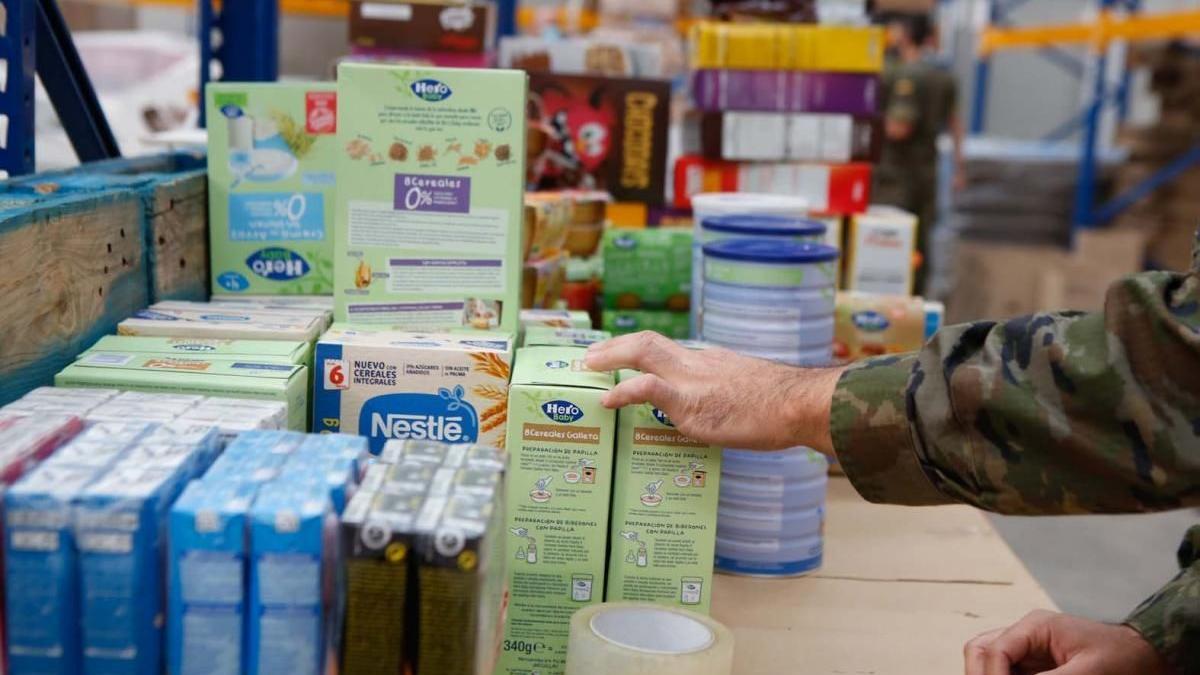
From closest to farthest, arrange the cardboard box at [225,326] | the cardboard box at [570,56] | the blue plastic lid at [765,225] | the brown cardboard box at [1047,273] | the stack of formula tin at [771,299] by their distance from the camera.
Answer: the cardboard box at [225,326] < the stack of formula tin at [771,299] < the blue plastic lid at [765,225] < the cardboard box at [570,56] < the brown cardboard box at [1047,273]

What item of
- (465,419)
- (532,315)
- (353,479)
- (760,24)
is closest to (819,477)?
(532,315)

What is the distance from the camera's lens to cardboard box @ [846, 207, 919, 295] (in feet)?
10.6

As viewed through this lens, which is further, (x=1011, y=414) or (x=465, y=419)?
(x=465, y=419)

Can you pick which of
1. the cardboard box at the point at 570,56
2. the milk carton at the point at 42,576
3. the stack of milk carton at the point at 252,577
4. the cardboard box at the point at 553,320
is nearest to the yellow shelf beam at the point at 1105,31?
the cardboard box at the point at 570,56

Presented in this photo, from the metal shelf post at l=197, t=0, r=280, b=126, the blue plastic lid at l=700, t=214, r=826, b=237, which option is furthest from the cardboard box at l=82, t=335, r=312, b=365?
A: the metal shelf post at l=197, t=0, r=280, b=126

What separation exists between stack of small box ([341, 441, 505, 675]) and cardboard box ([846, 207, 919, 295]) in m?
2.17

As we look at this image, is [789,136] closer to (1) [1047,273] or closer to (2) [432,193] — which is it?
(2) [432,193]

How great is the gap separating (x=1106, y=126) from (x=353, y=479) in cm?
1209

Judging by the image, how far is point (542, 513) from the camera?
1.59 metres

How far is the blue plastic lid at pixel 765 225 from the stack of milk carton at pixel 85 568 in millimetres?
1277

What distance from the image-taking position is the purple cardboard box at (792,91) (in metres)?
3.51

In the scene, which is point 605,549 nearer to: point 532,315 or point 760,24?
point 532,315

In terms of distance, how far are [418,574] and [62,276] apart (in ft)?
2.58

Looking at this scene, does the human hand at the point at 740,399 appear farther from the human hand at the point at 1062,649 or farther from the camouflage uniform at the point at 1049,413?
the human hand at the point at 1062,649
